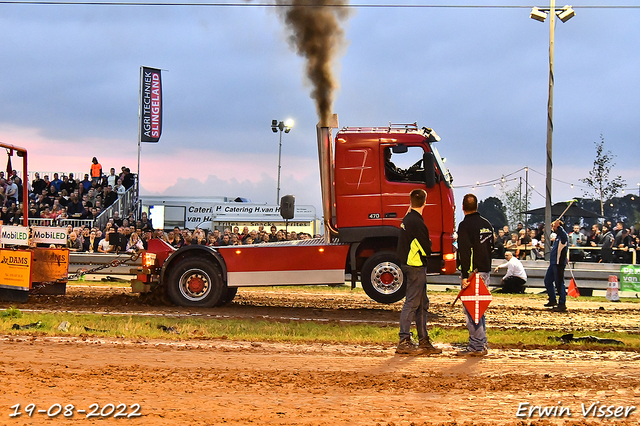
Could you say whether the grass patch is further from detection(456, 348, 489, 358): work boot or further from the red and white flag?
the red and white flag

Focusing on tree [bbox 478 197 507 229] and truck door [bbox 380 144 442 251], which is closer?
truck door [bbox 380 144 442 251]

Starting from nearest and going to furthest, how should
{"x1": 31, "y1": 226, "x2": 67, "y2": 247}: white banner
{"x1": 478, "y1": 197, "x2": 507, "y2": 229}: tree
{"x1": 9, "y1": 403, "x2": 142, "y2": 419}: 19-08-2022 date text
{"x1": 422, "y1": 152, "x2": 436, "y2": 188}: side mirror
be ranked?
{"x1": 9, "y1": 403, "x2": 142, "y2": 419}: 19-08-2022 date text, {"x1": 422, "y1": 152, "x2": 436, "y2": 188}: side mirror, {"x1": 31, "y1": 226, "x2": 67, "y2": 247}: white banner, {"x1": 478, "y1": 197, "x2": 507, "y2": 229}: tree

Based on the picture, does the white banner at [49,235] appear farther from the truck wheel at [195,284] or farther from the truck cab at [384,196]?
the truck cab at [384,196]

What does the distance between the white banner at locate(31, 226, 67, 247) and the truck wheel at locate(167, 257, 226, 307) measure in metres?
2.25

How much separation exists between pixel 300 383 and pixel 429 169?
7070 millimetres

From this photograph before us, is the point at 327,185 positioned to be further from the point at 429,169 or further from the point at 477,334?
the point at 477,334

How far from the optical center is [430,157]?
13117 mm

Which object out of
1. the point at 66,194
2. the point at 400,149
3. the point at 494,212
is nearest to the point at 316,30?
the point at 400,149

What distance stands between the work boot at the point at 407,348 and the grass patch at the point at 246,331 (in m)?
0.86

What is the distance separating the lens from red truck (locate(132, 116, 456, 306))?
13.2 metres

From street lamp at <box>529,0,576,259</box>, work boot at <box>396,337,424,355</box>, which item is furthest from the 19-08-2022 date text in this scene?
street lamp at <box>529,0,576,259</box>

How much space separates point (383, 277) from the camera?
43.8 ft

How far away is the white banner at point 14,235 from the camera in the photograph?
1358 centimetres

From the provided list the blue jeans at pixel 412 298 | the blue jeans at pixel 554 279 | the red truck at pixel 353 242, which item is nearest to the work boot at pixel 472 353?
the blue jeans at pixel 412 298
